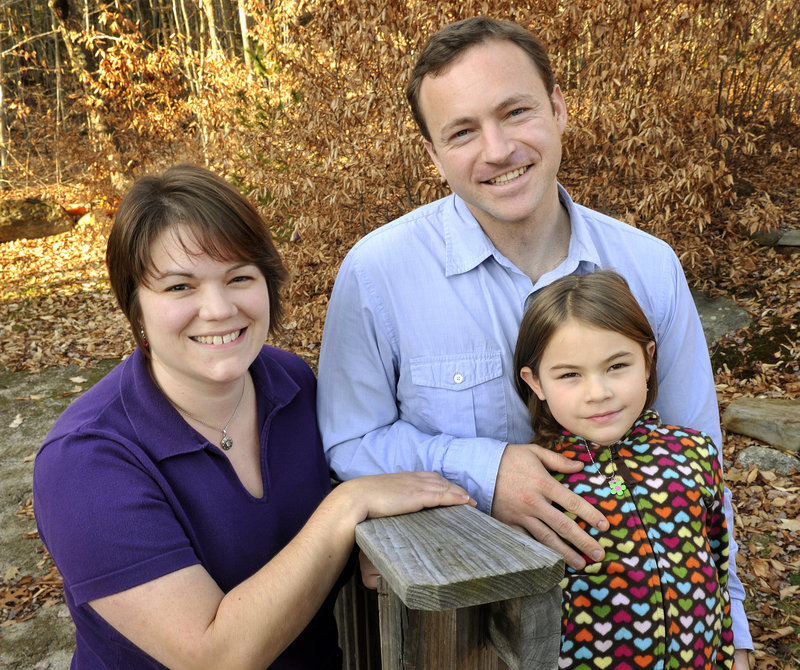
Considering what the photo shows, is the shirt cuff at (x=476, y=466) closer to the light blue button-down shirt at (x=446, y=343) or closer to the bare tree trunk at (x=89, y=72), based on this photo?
the light blue button-down shirt at (x=446, y=343)

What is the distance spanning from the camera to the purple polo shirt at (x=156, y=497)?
1.74 m

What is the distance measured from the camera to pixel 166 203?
→ 2.03 m

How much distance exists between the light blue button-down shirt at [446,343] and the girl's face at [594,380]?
22cm

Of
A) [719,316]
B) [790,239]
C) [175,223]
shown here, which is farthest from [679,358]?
[790,239]

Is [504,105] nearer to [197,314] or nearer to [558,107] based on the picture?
[558,107]

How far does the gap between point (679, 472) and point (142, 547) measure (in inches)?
61.6

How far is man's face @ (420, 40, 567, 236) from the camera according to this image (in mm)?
2410

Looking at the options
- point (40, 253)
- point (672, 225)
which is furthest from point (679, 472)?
point (40, 253)

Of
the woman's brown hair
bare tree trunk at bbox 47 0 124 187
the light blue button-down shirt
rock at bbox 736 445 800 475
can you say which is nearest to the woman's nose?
the woman's brown hair

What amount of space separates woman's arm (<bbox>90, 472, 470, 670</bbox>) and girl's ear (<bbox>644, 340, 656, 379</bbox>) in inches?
38.2

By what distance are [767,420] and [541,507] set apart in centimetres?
403

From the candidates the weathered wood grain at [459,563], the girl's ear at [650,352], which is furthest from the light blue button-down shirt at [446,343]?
the weathered wood grain at [459,563]

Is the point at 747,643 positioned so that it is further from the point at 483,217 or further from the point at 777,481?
the point at 777,481

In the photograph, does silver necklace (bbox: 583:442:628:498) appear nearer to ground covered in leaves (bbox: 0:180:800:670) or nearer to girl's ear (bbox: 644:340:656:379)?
girl's ear (bbox: 644:340:656:379)
